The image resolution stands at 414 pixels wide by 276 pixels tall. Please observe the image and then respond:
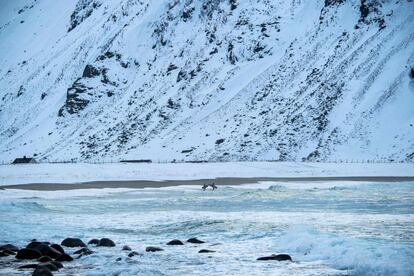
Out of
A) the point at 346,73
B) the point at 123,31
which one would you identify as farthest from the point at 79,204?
the point at 123,31

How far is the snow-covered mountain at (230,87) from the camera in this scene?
99438mm

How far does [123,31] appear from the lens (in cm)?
17988

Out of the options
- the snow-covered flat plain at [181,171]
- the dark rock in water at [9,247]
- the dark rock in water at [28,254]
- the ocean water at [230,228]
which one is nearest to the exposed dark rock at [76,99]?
the snow-covered flat plain at [181,171]

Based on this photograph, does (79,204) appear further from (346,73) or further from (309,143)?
(346,73)

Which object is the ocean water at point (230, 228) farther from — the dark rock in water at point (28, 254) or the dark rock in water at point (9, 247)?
the dark rock in water at point (9, 247)

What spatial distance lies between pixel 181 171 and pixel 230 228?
130 ft

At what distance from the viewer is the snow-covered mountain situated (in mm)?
99438

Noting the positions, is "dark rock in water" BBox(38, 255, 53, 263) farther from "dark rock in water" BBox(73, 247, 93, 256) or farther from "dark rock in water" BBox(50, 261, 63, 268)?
"dark rock in water" BBox(73, 247, 93, 256)

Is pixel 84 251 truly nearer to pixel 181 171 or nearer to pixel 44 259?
pixel 44 259

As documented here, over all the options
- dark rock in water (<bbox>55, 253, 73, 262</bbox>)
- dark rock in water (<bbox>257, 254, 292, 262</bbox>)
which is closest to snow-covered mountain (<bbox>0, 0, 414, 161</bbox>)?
dark rock in water (<bbox>257, 254, 292, 262</bbox>)

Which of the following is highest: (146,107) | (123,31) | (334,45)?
(123,31)

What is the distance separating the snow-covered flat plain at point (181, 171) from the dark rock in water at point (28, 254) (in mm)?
36800

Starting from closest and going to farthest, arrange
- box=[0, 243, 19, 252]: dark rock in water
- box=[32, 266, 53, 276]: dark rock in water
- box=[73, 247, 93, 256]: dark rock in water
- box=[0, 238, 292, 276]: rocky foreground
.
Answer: box=[32, 266, 53, 276]: dark rock in water, box=[0, 238, 292, 276]: rocky foreground, box=[73, 247, 93, 256]: dark rock in water, box=[0, 243, 19, 252]: dark rock in water

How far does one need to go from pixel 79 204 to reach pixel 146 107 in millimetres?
110065
